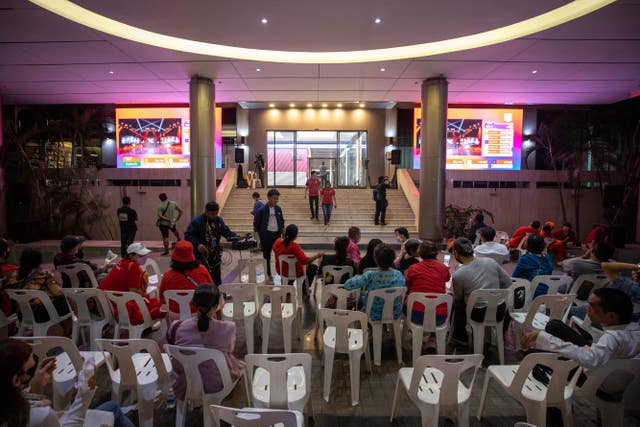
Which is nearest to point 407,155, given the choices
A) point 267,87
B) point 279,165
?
point 279,165

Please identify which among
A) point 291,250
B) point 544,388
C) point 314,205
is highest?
point 314,205

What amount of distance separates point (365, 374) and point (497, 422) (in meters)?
1.17

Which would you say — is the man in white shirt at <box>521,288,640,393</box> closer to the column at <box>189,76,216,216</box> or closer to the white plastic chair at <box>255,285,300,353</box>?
the white plastic chair at <box>255,285,300,353</box>

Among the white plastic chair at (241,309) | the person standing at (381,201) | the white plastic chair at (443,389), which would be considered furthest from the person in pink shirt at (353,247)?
the person standing at (381,201)

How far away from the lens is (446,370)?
2283mm

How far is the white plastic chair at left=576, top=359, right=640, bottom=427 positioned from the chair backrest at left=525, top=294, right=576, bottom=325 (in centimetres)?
115

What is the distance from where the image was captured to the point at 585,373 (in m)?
2.54

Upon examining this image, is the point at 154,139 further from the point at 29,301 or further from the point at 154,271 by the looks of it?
the point at 29,301

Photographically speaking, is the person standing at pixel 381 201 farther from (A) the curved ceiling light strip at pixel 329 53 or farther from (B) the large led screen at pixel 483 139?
(A) the curved ceiling light strip at pixel 329 53

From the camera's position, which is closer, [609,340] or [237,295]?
[609,340]

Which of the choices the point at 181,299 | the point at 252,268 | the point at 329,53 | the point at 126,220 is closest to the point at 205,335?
the point at 181,299

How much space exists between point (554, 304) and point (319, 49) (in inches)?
261

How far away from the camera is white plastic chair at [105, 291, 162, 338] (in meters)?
3.36

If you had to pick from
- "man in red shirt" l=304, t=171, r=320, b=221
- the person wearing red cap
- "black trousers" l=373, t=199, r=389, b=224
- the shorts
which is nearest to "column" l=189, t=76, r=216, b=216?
the shorts
